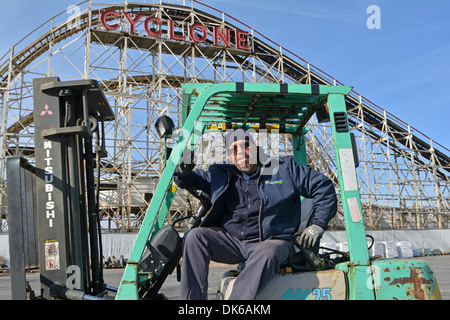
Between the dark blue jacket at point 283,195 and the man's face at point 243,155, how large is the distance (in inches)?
3.5

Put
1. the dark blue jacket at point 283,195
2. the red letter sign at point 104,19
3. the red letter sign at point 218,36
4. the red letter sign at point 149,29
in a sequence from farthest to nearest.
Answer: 1. the red letter sign at point 218,36
2. the red letter sign at point 149,29
3. the red letter sign at point 104,19
4. the dark blue jacket at point 283,195

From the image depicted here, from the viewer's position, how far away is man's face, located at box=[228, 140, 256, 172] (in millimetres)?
3238

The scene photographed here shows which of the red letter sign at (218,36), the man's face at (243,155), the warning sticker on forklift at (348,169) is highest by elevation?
the red letter sign at (218,36)

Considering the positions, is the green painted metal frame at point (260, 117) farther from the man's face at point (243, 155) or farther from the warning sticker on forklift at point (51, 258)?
the warning sticker on forklift at point (51, 258)

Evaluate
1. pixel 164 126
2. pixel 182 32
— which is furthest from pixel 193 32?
pixel 164 126

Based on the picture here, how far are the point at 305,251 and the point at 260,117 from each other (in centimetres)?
131

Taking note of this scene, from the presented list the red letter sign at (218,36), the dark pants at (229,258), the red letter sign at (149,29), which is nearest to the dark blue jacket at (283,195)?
the dark pants at (229,258)

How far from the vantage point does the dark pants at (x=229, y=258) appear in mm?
2607

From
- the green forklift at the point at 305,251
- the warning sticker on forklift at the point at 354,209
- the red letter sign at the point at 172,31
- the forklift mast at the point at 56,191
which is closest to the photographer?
the green forklift at the point at 305,251

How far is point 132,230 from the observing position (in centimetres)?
1758

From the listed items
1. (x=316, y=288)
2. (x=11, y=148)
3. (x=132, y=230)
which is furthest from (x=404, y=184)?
(x=316, y=288)

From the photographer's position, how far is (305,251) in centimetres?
295

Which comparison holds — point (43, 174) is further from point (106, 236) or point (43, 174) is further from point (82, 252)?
point (106, 236)

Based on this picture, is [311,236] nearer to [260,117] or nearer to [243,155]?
[243,155]
